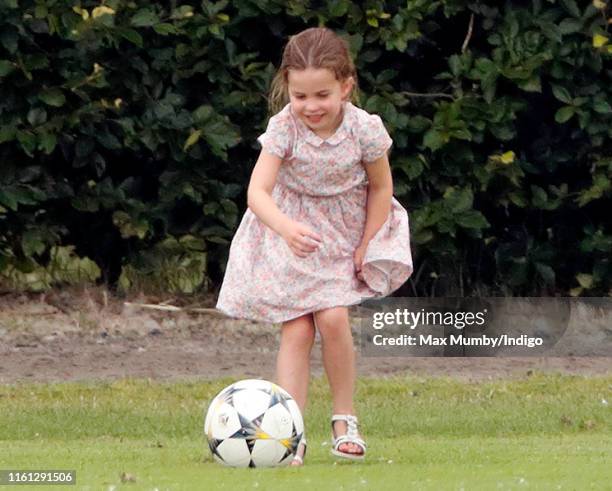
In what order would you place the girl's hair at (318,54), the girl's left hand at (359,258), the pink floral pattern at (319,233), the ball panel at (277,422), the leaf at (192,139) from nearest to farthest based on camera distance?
the ball panel at (277,422) → the girl's hair at (318,54) → the pink floral pattern at (319,233) → the girl's left hand at (359,258) → the leaf at (192,139)

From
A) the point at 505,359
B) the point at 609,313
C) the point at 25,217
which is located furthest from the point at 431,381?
the point at 25,217

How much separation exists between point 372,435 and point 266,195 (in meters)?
2.15

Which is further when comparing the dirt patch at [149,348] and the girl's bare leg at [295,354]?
the dirt patch at [149,348]

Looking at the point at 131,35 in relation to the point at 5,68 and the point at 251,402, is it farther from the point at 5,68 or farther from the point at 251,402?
the point at 251,402

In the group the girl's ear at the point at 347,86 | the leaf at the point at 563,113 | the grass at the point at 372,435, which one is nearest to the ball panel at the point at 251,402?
the grass at the point at 372,435

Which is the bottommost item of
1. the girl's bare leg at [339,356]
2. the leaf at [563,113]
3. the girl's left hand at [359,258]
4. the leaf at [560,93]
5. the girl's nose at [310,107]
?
the girl's bare leg at [339,356]

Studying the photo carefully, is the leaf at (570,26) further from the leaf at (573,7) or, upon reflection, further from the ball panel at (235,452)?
the ball panel at (235,452)

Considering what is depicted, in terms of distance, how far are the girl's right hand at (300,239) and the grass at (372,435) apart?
87 centimetres

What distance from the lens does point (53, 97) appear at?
10.5 m

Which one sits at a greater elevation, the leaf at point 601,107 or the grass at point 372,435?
the leaf at point 601,107

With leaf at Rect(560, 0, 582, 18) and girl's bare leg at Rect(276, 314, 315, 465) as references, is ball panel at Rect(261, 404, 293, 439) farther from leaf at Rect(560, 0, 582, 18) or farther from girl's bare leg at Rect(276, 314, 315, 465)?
leaf at Rect(560, 0, 582, 18)

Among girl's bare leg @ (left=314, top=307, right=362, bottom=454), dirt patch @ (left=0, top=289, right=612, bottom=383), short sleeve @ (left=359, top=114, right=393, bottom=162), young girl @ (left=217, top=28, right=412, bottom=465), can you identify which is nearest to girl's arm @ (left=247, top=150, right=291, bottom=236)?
young girl @ (left=217, top=28, right=412, bottom=465)

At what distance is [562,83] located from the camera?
1101cm

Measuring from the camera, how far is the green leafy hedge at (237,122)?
10.6 m
